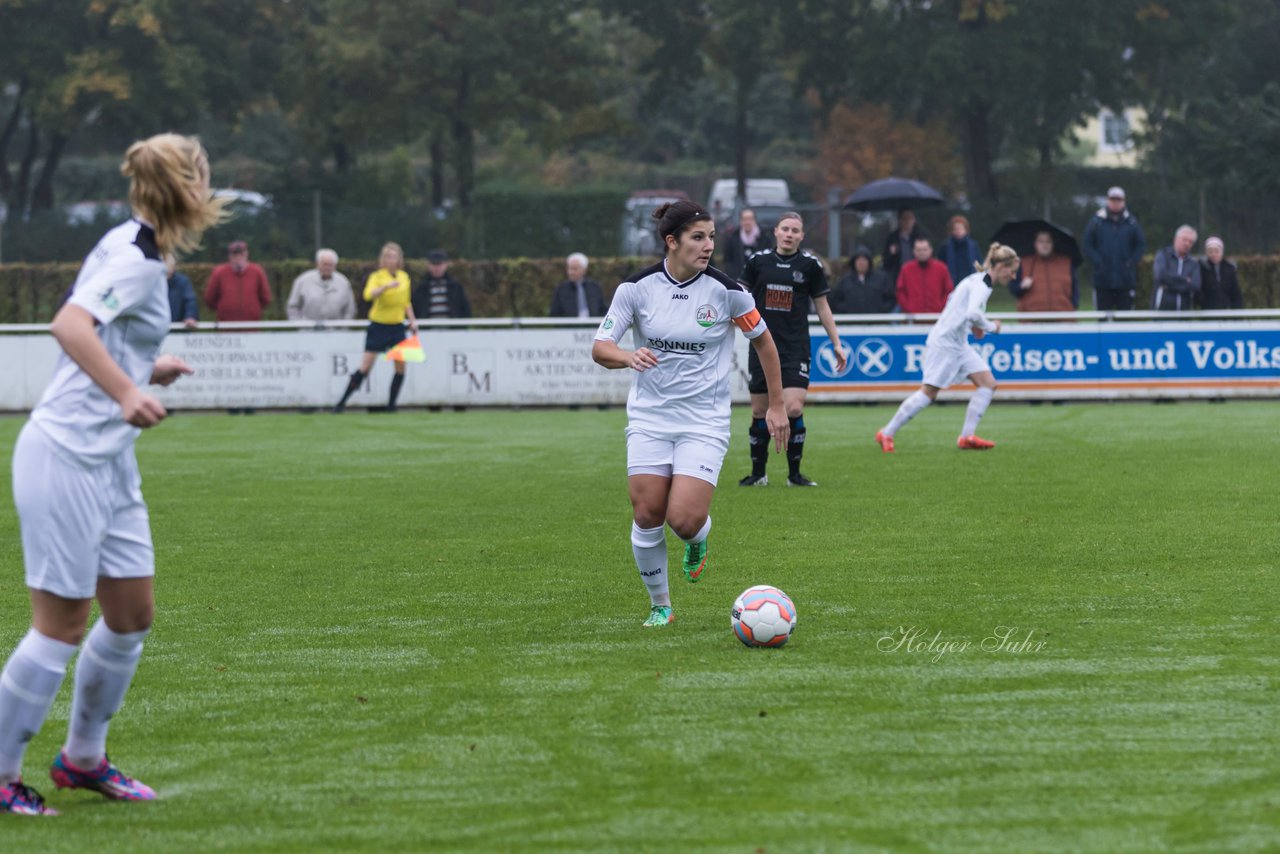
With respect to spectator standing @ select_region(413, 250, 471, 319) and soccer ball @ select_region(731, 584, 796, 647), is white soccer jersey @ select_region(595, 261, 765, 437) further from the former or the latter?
spectator standing @ select_region(413, 250, 471, 319)

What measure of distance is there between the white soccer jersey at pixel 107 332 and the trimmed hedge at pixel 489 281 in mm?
22568

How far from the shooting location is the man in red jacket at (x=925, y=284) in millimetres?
21812

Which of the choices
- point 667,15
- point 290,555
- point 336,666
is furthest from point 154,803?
point 667,15

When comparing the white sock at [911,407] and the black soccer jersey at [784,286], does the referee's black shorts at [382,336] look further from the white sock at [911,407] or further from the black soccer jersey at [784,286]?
the black soccer jersey at [784,286]

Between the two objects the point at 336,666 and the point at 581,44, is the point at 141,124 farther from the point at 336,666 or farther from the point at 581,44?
the point at 336,666

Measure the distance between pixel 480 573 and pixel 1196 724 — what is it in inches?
182

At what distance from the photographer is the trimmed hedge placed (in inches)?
1101

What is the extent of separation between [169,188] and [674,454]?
10.9ft

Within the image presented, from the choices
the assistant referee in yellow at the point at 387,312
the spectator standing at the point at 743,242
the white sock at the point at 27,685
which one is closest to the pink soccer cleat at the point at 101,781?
the white sock at the point at 27,685

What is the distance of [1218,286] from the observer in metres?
22.6

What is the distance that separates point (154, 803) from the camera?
5.10 m

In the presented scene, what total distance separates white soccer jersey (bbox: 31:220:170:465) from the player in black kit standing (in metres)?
8.68

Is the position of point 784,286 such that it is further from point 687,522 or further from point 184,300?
point 184,300

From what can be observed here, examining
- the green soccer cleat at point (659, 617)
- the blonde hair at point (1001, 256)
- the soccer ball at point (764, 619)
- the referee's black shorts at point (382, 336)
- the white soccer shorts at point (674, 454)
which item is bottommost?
the green soccer cleat at point (659, 617)
